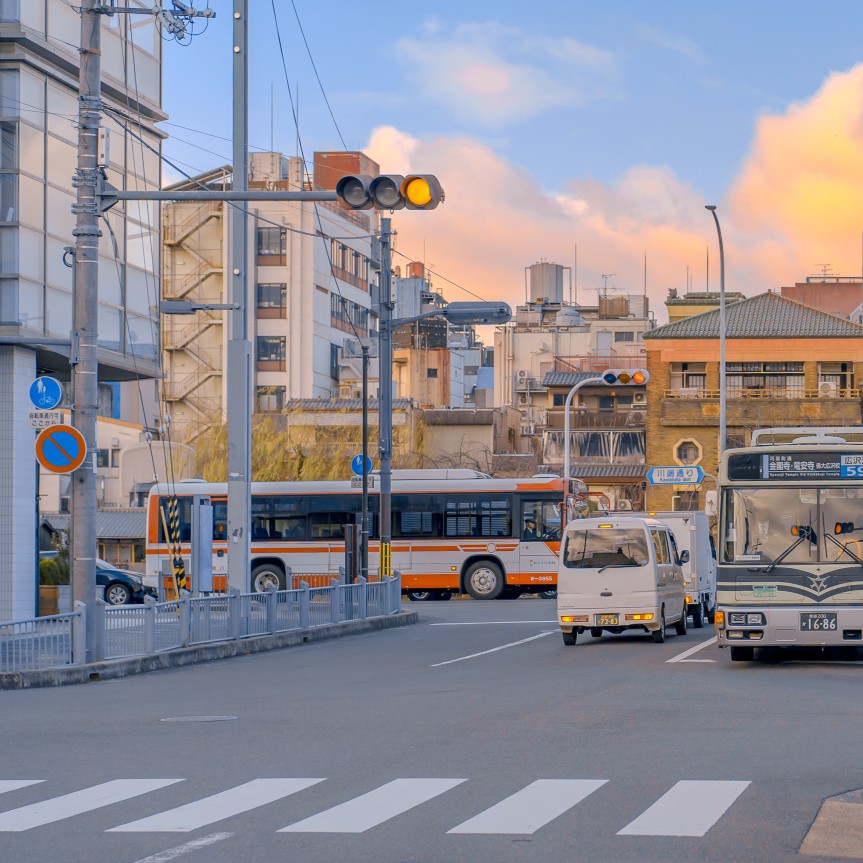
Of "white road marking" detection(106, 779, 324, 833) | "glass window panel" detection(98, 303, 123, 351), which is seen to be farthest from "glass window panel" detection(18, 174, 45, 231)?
"white road marking" detection(106, 779, 324, 833)

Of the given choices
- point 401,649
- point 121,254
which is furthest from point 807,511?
point 121,254

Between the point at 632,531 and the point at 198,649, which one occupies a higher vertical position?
the point at 632,531

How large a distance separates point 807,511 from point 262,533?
28939mm

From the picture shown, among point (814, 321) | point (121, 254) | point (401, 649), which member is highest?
point (814, 321)

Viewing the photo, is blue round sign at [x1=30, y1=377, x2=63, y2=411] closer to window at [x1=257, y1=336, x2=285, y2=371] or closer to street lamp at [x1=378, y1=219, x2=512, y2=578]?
street lamp at [x1=378, y1=219, x2=512, y2=578]

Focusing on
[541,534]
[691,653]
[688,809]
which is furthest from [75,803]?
[541,534]

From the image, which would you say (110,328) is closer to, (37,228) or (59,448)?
(37,228)

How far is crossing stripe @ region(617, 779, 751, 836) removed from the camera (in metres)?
8.47

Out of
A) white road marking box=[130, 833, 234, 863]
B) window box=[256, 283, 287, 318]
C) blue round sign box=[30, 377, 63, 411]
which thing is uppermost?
window box=[256, 283, 287, 318]

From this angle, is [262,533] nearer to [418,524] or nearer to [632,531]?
[418,524]

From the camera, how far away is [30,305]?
26.2m

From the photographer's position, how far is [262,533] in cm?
4744

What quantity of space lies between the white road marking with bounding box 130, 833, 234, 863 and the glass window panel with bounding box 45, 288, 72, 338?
63.0ft

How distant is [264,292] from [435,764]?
246ft
